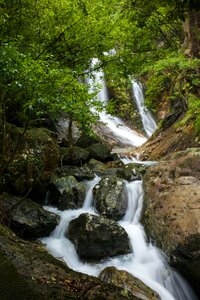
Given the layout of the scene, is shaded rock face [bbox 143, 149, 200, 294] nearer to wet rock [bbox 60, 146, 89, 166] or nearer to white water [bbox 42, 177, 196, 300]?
white water [bbox 42, 177, 196, 300]

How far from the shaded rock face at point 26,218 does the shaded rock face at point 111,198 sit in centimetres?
132

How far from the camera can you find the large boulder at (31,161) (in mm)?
7965

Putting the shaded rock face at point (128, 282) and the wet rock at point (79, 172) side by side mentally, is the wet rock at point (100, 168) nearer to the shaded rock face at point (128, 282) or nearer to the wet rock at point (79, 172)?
the wet rock at point (79, 172)

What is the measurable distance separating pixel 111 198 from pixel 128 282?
311cm

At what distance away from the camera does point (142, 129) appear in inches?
949

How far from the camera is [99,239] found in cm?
669

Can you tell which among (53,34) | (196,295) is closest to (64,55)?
(53,34)

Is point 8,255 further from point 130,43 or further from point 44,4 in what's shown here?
point 130,43

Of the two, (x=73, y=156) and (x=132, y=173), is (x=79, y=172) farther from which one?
(x=132, y=173)

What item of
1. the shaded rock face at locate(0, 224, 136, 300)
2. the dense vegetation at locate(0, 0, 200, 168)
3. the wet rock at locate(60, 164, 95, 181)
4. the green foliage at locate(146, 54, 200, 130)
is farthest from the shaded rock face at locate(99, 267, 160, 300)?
the green foliage at locate(146, 54, 200, 130)

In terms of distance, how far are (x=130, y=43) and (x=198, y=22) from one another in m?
3.07

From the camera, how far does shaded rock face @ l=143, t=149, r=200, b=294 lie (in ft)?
19.3

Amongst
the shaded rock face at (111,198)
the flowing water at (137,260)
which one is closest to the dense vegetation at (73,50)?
the shaded rock face at (111,198)

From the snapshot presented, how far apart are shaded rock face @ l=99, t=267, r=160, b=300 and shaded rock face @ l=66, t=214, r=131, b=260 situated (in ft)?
2.76
